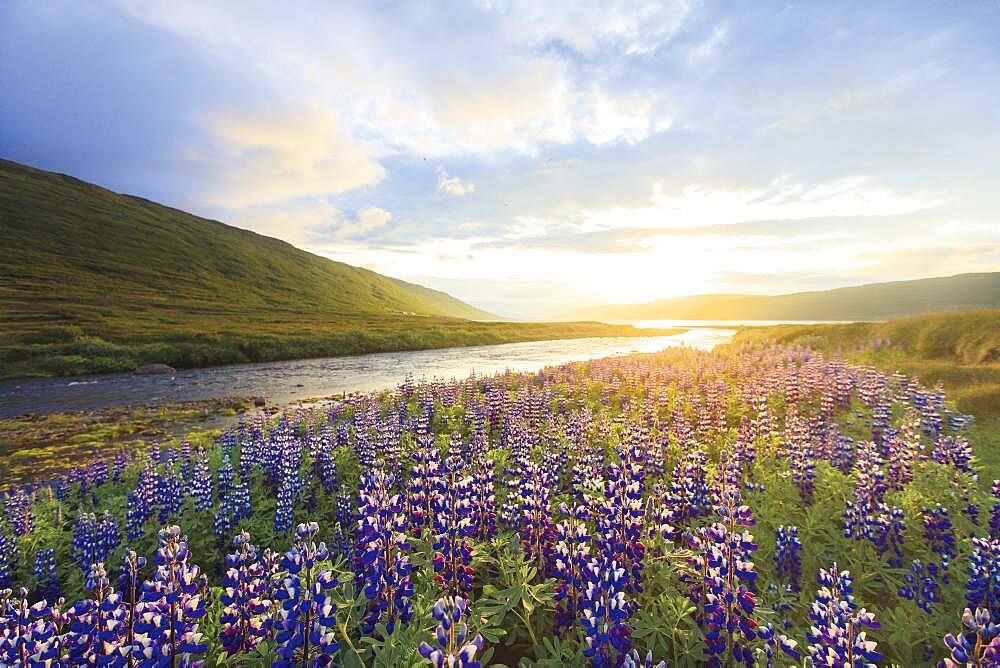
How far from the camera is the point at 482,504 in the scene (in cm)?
554

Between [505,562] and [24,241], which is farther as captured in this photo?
[24,241]

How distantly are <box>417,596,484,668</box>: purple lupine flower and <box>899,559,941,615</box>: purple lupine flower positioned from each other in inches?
198

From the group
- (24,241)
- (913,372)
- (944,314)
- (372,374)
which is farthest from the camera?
(24,241)

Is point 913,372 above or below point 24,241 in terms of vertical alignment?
below

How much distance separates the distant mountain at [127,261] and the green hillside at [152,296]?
1.39ft

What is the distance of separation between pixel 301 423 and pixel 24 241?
13645 centimetres

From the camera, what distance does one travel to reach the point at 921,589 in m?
4.57

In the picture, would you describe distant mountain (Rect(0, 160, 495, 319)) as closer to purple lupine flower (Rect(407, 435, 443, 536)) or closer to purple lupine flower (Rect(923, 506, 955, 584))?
purple lupine flower (Rect(407, 435, 443, 536))

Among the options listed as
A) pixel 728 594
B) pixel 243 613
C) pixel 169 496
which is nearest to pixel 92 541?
pixel 169 496

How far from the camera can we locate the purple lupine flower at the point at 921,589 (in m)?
4.43

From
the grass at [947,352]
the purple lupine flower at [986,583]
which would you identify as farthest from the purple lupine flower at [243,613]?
the grass at [947,352]

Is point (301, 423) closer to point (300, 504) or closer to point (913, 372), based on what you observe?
point (300, 504)

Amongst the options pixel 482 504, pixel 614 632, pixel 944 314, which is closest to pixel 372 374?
A: pixel 482 504

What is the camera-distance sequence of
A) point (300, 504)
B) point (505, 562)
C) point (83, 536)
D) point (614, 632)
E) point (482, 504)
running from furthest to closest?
point (300, 504)
point (83, 536)
point (482, 504)
point (505, 562)
point (614, 632)
